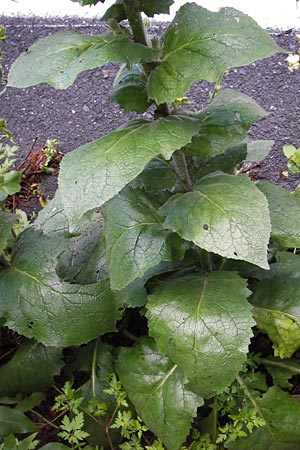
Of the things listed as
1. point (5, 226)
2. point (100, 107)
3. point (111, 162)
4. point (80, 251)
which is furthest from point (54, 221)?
point (100, 107)

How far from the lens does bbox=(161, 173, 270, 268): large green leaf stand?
133 centimetres

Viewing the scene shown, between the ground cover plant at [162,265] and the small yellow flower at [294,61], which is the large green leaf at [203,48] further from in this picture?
the small yellow flower at [294,61]

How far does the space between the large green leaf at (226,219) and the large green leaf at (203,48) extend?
0.27 meters

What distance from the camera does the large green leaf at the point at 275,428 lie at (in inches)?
→ 68.9

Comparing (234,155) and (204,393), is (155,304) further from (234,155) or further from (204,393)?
(234,155)

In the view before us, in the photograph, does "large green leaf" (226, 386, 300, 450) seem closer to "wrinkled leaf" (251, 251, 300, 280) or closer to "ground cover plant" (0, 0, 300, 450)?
"ground cover plant" (0, 0, 300, 450)

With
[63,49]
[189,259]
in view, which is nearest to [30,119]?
[189,259]

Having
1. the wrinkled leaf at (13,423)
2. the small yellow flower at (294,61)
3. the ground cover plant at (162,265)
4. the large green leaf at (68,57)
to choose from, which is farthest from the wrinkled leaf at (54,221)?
the small yellow flower at (294,61)

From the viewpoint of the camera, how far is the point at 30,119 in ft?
10.3

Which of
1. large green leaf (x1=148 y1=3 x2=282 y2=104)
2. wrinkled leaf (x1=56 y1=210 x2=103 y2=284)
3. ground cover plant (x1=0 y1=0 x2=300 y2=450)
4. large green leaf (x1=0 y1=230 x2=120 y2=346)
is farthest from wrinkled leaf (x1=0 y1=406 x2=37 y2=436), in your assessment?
large green leaf (x1=148 y1=3 x2=282 y2=104)

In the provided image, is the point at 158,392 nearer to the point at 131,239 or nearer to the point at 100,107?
the point at 131,239

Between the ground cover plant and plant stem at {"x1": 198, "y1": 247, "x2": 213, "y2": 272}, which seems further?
plant stem at {"x1": 198, "y1": 247, "x2": 213, "y2": 272}

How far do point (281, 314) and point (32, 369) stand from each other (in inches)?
32.2

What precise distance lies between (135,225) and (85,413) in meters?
0.68
